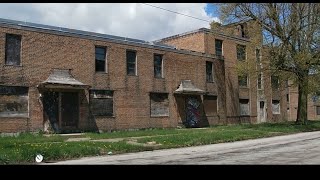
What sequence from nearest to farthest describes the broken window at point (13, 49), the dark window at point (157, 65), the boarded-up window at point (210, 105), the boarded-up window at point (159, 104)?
the broken window at point (13, 49)
the boarded-up window at point (159, 104)
the dark window at point (157, 65)
the boarded-up window at point (210, 105)

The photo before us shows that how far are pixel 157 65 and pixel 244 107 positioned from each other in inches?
555

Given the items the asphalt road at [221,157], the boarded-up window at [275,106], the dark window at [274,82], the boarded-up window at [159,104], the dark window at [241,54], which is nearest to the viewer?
the asphalt road at [221,157]

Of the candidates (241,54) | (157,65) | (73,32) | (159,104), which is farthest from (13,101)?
(241,54)

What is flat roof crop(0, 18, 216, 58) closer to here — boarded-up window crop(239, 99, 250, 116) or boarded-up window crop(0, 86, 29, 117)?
boarded-up window crop(0, 86, 29, 117)

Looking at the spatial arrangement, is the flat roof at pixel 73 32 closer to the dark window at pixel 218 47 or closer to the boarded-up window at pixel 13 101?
the boarded-up window at pixel 13 101

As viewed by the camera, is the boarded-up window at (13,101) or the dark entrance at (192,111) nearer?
the boarded-up window at (13,101)

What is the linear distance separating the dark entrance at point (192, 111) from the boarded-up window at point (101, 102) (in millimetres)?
8460

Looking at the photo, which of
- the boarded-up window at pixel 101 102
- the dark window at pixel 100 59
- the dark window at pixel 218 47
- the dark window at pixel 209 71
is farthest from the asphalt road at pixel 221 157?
the dark window at pixel 218 47

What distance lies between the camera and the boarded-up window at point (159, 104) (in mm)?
32700

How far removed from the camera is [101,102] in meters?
29.1

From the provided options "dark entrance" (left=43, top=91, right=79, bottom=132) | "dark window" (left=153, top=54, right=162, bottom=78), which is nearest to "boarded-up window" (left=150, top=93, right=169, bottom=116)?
"dark window" (left=153, top=54, right=162, bottom=78)

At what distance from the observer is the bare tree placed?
3083cm

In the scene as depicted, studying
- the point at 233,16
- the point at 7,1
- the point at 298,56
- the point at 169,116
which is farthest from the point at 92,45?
the point at 7,1

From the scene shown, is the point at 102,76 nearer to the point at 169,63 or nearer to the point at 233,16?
the point at 169,63
